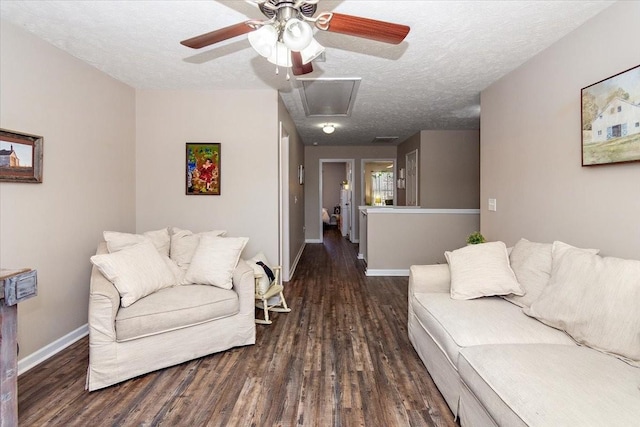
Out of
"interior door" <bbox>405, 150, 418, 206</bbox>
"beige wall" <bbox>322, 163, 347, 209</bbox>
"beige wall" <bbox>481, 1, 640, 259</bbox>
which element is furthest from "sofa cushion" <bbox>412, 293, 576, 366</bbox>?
"beige wall" <bbox>322, 163, 347, 209</bbox>

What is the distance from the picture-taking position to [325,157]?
818 cm

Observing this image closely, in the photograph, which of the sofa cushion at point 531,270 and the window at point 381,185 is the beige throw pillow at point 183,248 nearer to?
the sofa cushion at point 531,270

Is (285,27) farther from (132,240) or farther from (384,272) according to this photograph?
(384,272)

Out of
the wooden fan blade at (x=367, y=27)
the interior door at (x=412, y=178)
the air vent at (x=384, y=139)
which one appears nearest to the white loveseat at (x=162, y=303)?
the wooden fan blade at (x=367, y=27)

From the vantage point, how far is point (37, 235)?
247cm

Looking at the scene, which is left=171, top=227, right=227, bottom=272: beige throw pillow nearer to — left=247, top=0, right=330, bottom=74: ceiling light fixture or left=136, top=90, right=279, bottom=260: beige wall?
left=136, top=90, right=279, bottom=260: beige wall

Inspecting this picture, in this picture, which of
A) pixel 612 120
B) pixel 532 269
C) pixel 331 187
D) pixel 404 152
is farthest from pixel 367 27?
pixel 331 187

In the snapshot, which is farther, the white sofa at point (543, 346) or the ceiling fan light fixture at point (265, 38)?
the ceiling fan light fixture at point (265, 38)

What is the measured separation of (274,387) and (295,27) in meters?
2.08

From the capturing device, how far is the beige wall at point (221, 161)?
146 inches

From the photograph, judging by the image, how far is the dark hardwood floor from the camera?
1.85 metres

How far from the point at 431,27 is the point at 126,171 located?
322 cm

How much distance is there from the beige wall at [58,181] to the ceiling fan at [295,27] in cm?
145

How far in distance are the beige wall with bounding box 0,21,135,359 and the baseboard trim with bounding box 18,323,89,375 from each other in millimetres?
35
